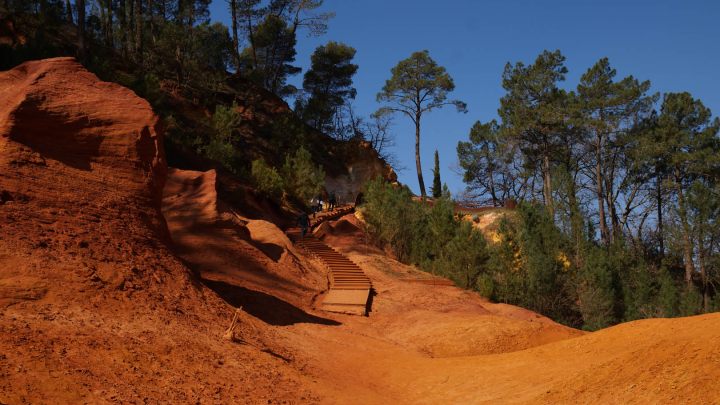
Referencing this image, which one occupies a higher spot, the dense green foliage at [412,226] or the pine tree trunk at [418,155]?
the pine tree trunk at [418,155]

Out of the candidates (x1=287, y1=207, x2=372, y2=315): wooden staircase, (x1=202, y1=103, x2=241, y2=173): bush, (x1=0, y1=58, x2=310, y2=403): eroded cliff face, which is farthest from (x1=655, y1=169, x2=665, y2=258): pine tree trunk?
(x1=0, y1=58, x2=310, y2=403): eroded cliff face

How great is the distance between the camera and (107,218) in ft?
31.9

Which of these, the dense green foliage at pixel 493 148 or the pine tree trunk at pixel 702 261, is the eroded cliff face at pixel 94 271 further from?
the pine tree trunk at pixel 702 261

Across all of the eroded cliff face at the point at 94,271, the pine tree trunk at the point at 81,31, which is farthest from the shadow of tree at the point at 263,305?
the pine tree trunk at the point at 81,31

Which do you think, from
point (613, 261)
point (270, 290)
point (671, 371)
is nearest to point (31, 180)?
point (270, 290)

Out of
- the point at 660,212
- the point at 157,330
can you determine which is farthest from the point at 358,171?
the point at 157,330

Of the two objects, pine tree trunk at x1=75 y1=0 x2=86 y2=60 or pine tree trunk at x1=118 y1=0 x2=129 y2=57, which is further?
pine tree trunk at x1=118 y1=0 x2=129 y2=57

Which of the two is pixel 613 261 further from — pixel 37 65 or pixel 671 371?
pixel 37 65

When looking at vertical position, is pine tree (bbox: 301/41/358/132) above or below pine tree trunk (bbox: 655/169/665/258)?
above

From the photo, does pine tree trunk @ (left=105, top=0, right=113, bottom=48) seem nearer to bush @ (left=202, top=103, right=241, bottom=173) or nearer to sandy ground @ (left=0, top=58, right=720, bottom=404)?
bush @ (left=202, top=103, right=241, bottom=173)

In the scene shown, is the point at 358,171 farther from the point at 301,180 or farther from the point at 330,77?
the point at 301,180

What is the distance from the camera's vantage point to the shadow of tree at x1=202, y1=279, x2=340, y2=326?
12.4 meters

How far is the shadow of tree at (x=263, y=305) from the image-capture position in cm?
1235

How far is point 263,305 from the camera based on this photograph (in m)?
13.0
